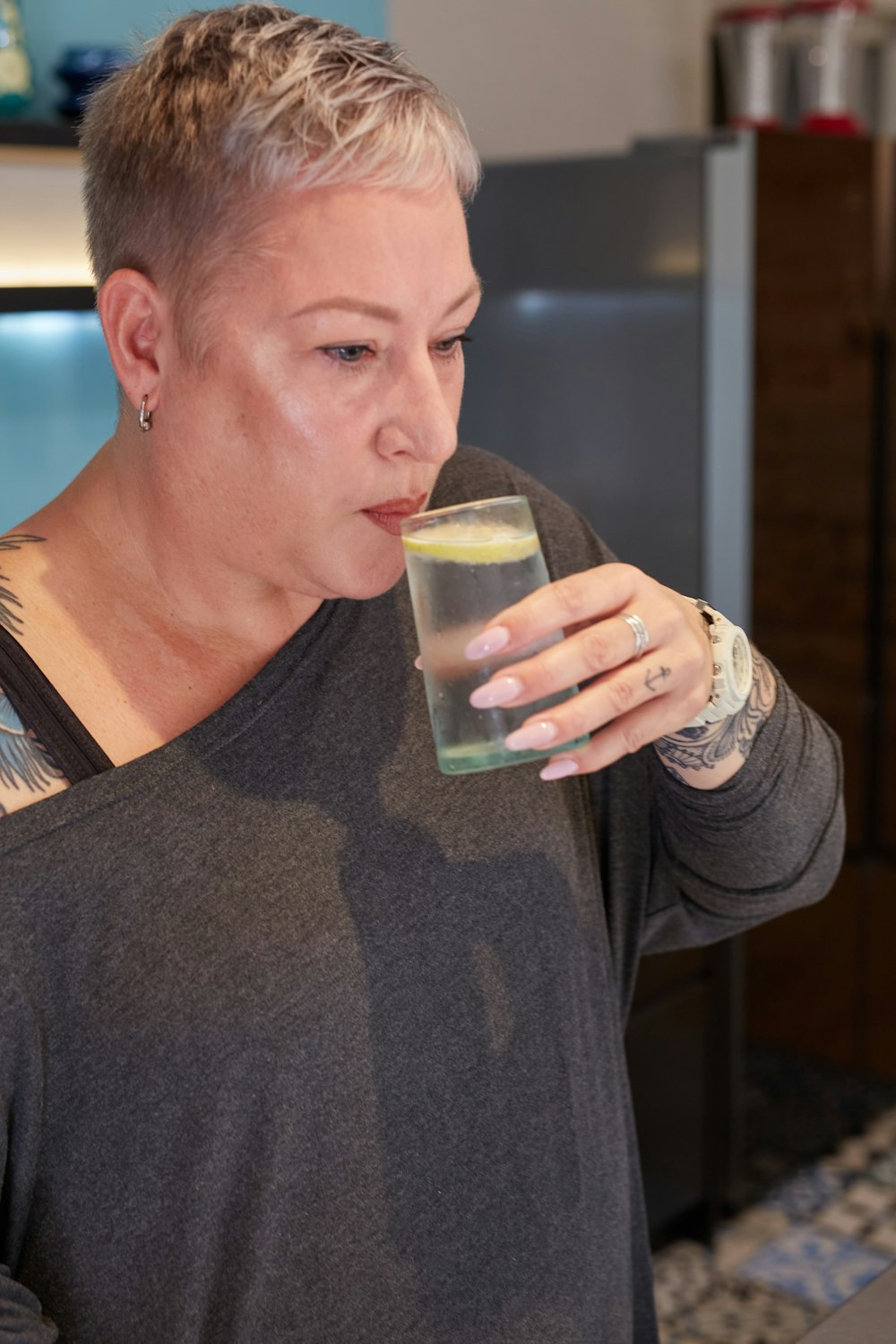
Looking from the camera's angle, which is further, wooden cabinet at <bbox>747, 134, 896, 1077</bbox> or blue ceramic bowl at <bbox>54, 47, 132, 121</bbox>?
wooden cabinet at <bbox>747, 134, 896, 1077</bbox>

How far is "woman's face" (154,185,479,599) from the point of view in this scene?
38.8 inches

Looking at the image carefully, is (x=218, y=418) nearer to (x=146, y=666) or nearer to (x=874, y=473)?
(x=146, y=666)

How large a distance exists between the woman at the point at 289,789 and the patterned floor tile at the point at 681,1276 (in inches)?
62.2

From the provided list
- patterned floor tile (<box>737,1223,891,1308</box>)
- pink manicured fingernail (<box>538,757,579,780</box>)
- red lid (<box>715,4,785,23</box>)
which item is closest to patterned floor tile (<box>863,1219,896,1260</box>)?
patterned floor tile (<box>737,1223,891,1308</box>)

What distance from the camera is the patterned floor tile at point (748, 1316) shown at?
2537mm

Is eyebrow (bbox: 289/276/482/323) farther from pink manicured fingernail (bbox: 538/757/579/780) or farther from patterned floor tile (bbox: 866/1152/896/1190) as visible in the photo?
patterned floor tile (bbox: 866/1152/896/1190)

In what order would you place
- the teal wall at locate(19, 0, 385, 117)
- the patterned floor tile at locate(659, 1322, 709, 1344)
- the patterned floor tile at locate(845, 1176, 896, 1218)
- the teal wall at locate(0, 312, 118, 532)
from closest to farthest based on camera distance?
the teal wall at locate(0, 312, 118, 532)
the teal wall at locate(19, 0, 385, 117)
the patterned floor tile at locate(659, 1322, 709, 1344)
the patterned floor tile at locate(845, 1176, 896, 1218)

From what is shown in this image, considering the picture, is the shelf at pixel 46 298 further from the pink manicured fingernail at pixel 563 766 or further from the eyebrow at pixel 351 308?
the pink manicured fingernail at pixel 563 766

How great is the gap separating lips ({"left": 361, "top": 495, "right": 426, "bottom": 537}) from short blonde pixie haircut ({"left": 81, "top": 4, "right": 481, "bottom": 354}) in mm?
185

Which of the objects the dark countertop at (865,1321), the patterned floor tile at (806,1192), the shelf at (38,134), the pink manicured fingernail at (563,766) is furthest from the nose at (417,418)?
the patterned floor tile at (806,1192)

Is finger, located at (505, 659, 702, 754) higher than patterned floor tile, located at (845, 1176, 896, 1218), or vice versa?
finger, located at (505, 659, 702, 754)

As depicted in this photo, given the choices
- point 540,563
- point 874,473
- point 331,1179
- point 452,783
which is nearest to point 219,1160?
point 331,1179

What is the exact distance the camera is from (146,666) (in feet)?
3.63

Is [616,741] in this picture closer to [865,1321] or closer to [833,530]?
[865,1321]
